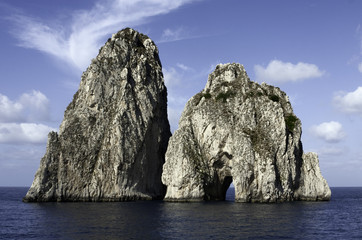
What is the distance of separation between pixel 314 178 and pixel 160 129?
43.7 metres

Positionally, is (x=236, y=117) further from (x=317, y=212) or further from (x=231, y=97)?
(x=317, y=212)

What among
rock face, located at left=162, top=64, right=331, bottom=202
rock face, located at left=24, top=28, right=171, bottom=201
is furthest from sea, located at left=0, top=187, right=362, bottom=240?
rock face, located at left=24, top=28, right=171, bottom=201

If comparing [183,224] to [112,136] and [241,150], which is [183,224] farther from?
[112,136]

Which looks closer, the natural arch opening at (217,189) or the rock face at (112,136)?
the natural arch opening at (217,189)

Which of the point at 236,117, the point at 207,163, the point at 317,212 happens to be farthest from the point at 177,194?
the point at 317,212

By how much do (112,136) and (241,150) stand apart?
32.9 metres

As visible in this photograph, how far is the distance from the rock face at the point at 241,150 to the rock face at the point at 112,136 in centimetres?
1013

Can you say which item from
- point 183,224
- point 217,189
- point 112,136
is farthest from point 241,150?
point 183,224

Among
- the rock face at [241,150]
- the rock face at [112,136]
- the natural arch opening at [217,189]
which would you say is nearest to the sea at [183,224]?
the rock face at [241,150]

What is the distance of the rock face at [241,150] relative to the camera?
82938 mm

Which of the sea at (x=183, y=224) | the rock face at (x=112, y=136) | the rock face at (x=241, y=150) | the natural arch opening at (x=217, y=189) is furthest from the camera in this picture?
the rock face at (x=112, y=136)

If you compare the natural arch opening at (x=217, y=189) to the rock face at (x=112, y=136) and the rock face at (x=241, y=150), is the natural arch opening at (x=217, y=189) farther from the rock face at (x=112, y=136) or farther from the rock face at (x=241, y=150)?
the rock face at (x=112, y=136)

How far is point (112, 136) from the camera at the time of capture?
94.9 metres

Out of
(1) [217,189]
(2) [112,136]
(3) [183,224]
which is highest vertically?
(2) [112,136]
